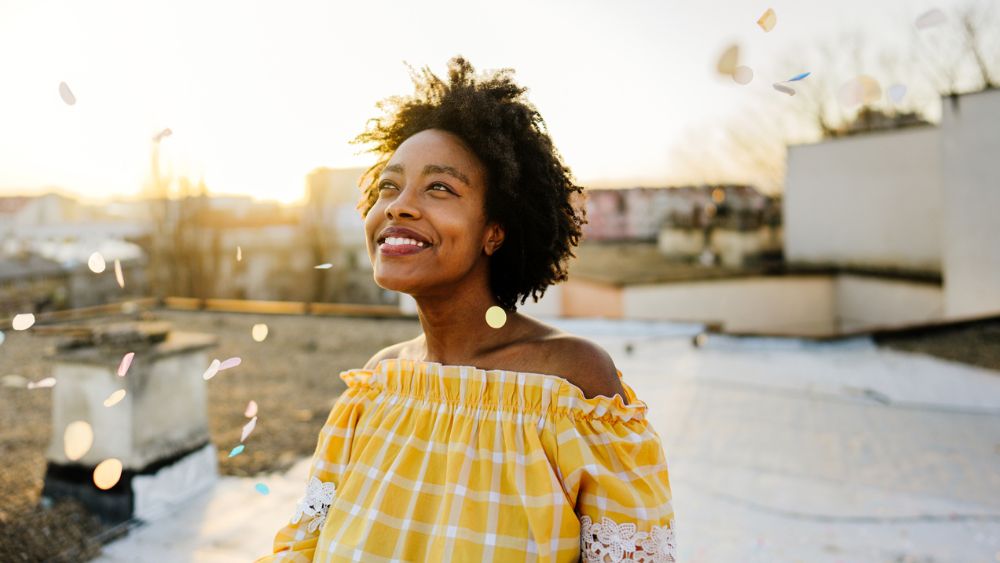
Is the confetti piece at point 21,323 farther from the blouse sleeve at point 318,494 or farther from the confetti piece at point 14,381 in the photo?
the confetti piece at point 14,381

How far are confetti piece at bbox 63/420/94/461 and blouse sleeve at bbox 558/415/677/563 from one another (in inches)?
134

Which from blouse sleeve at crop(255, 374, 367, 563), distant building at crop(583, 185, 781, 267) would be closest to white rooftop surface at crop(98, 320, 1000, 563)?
blouse sleeve at crop(255, 374, 367, 563)

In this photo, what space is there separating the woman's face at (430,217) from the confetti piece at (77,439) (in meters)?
3.06

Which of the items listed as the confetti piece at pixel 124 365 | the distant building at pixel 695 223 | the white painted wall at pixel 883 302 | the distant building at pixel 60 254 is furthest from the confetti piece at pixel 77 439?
the distant building at pixel 60 254

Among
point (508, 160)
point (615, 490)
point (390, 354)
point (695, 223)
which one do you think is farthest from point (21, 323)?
point (695, 223)

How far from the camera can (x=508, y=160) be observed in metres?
1.48

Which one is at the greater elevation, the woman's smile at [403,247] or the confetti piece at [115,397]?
the woman's smile at [403,247]

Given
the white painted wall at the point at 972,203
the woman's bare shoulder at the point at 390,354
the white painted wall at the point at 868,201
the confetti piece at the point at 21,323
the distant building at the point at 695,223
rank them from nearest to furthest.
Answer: the woman's bare shoulder at the point at 390,354, the confetti piece at the point at 21,323, the white painted wall at the point at 972,203, the white painted wall at the point at 868,201, the distant building at the point at 695,223

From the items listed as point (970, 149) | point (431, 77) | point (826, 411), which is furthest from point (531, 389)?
point (970, 149)

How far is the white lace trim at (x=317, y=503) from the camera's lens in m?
1.53

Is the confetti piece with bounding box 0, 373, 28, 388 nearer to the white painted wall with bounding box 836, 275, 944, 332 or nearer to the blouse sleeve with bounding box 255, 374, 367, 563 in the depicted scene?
the blouse sleeve with bounding box 255, 374, 367, 563

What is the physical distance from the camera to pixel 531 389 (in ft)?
4.53

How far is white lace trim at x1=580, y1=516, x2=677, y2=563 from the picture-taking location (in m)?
1.27

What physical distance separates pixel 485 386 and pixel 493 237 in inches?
13.8
